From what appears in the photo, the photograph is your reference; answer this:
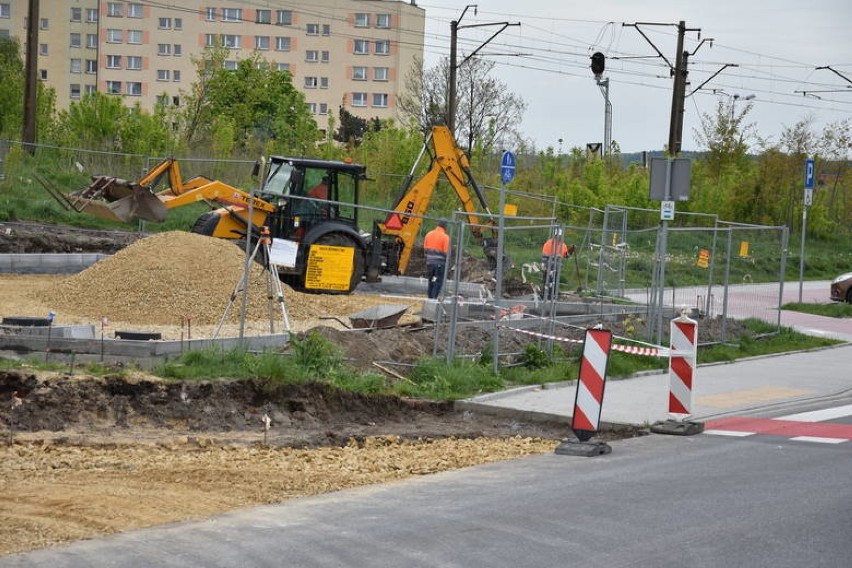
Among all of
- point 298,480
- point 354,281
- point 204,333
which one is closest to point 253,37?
point 354,281

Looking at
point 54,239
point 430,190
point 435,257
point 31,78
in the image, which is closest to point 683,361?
point 435,257

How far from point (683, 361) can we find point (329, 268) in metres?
11.7

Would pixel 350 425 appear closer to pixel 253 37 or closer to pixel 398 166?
pixel 398 166

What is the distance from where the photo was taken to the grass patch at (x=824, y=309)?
29359mm

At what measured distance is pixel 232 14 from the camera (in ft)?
323

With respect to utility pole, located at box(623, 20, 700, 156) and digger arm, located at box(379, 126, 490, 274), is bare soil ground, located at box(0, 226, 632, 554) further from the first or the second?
utility pole, located at box(623, 20, 700, 156)

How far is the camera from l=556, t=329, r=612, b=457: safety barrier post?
467 inches

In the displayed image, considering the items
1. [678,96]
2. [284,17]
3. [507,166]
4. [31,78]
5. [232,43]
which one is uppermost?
[284,17]

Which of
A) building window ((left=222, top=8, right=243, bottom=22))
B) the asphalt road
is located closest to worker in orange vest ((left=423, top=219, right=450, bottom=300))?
the asphalt road

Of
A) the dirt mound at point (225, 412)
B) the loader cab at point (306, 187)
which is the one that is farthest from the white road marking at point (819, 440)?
the loader cab at point (306, 187)

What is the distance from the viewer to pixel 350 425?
13.3 m

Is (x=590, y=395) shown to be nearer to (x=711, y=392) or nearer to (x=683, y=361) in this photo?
(x=683, y=361)

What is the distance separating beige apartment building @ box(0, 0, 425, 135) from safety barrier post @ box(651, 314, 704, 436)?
281ft

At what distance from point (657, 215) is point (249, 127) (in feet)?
97.0
